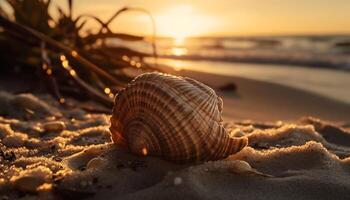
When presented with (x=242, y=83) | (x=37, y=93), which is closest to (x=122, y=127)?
(x=37, y=93)

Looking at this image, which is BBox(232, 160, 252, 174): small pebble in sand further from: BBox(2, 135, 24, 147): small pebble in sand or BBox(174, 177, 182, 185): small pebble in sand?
BBox(2, 135, 24, 147): small pebble in sand

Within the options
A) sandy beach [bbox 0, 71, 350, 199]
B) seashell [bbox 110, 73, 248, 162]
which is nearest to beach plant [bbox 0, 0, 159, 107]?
sandy beach [bbox 0, 71, 350, 199]

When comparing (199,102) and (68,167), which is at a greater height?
(199,102)

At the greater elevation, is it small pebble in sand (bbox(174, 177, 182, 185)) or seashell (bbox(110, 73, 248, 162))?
seashell (bbox(110, 73, 248, 162))

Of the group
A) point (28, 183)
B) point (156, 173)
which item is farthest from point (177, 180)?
point (28, 183)

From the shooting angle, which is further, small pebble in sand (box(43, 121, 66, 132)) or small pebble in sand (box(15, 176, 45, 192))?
small pebble in sand (box(43, 121, 66, 132))

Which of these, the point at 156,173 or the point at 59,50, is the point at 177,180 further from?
the point at 59,50

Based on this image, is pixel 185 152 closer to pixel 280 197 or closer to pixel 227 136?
pixel 227 136

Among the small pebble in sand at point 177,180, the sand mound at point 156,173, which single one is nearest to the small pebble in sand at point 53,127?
the sand mound at point 156,173
